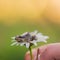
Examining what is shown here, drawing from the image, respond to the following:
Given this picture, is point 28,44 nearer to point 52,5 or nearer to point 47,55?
point 47,55

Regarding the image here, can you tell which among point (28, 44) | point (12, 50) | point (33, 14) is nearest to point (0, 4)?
point (33, 14)

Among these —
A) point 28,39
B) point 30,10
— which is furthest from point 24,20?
point 28,39

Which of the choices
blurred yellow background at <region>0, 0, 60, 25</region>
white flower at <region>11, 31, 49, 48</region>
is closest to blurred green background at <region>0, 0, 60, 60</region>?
blurred yellow background at <region>0, 0, 60, 25</region>

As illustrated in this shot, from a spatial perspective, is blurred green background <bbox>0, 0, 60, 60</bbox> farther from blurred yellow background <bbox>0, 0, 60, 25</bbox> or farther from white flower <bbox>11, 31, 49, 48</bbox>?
white flower <bbox>11, 31, 49, 48</bbox>

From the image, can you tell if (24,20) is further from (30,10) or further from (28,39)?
(28,39)

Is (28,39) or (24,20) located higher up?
(24,20)

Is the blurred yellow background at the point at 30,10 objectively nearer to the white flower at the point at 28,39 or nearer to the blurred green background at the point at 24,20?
the blurred green background at the point at 24,20

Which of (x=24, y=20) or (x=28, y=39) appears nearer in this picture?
(x=28, y=39)

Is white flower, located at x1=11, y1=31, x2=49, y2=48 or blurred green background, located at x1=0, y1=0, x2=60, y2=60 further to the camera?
blurred green background, located at x1=0, y1=0, x2=60, y2=60
